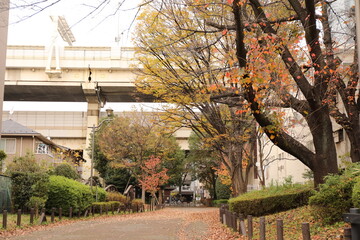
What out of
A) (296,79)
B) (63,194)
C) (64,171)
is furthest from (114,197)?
(296,79)

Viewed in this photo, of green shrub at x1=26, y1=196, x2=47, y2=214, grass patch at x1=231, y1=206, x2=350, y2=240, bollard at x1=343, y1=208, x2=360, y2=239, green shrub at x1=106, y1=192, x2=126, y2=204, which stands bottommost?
grass patch at x1=231, y1=206, x2=350, y2=240

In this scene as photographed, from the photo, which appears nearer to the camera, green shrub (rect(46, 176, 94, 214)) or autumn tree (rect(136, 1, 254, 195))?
autumn tree (rect(136, 1, 254, 195))

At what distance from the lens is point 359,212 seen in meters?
5.47

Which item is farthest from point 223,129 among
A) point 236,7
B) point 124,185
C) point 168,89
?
point 124,185

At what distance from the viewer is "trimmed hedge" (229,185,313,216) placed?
1806 centimetres

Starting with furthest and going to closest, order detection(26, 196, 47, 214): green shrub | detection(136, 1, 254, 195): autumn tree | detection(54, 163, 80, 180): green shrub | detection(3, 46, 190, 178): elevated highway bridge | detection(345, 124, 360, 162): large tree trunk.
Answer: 1. detection(3, 46, 190, 178): elevated highway bridge
2. detection(54, 163, 80, 180): green shrub
3. detection(26, 196, 47, 214): green shrub
4. detection(136, 1, 254, 195): autumn tree
5. detection(345, 124, 360, 162): large tree trunk

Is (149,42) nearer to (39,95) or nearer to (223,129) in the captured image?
(223,129)

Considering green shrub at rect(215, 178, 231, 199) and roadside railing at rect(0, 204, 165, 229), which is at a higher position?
green shrub at rect(215, 178, 231, 199)

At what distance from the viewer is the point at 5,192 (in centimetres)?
2444

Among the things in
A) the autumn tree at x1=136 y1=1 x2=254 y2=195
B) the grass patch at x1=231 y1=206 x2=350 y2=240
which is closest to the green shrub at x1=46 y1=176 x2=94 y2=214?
the autumn tree at x1=136 y1=1 x2=254 y2=195

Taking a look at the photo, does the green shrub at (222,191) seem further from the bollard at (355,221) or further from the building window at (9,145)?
the bollard at (355,221)

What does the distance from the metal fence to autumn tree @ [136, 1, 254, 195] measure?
9.57m

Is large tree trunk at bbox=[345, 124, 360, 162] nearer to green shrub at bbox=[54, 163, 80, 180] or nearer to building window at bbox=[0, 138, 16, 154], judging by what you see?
green shrub at bbox=[54, 163, 80, 180]

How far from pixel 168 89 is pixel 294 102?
764cm
